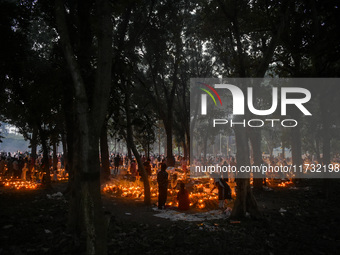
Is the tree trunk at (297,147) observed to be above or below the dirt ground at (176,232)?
above

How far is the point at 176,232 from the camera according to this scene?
26.9 ft

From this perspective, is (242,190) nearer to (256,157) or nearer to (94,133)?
(94,133)

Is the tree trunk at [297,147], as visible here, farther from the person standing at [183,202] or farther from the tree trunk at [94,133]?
the tree trunk at [94,133]

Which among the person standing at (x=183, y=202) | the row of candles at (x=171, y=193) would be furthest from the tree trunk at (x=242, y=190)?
the row of candles at (x=171, y=193)

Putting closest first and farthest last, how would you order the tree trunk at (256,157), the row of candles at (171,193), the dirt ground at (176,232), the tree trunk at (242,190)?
1. the dirt ground at (176,232)
2. the tree trunk at (242,190)
3. the row of candles at (171,193)
4. the tree trunk at (256,157)

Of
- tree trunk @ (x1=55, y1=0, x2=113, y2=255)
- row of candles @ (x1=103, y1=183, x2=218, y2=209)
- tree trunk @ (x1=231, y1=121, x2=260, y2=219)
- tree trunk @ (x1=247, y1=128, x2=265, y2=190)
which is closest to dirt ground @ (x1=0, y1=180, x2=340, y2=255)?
tree trunk @ (x1=231, y1=121, x2=260, y2=219)

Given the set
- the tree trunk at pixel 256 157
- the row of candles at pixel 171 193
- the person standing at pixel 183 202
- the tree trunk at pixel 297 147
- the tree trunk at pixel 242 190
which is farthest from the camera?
the tree trunk at pixel 297 147

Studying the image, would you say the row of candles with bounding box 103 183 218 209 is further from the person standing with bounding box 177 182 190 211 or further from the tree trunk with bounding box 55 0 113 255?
the tree trunk with bounding box 55 0 113 255

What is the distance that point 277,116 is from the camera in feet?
75.9

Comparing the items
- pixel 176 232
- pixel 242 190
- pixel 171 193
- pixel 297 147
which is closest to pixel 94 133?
pixel 176 232

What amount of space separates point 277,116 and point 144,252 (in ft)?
63.7

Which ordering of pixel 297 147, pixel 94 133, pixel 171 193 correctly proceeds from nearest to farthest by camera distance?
pixel 94 133, pixel 171 193, pixel 297 147

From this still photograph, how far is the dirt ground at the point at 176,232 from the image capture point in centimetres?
679

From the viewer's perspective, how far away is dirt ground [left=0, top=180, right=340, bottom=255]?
22.3ft
